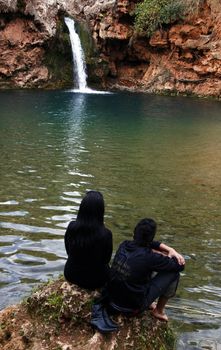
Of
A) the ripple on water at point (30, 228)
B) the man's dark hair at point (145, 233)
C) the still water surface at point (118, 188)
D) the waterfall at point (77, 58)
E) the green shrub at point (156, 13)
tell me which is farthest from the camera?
the waterfall at point (77, 58)

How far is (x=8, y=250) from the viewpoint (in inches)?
290

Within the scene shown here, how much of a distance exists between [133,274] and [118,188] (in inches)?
263

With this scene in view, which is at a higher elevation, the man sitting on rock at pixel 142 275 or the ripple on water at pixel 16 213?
the man sitting on rock at pixel 142 275

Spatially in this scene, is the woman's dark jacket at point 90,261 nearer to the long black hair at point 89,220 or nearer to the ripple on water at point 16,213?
the long black hair at point 89,220

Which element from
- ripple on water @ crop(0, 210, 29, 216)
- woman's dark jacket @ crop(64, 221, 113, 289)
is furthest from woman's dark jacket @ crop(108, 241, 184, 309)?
ripple on water @ crop(0, 210, 29, 216)

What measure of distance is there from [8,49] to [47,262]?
32.4m

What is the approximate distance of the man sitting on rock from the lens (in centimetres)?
449

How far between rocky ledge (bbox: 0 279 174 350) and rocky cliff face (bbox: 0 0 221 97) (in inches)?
1307

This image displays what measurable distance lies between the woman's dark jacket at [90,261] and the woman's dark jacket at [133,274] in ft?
→ 0.43

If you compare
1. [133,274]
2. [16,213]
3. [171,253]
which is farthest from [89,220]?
[16,213]

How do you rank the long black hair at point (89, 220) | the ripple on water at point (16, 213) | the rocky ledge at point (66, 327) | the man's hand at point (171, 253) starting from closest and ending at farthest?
the rocky ledge at point (66, 327)
the long black hair at point (89, 220)
the man's hand at point (171, 253)
the ripple on water at point (16, 213)

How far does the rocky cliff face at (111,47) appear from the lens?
3566 cm

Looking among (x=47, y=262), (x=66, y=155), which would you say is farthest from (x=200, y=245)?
(x=66, y=155)

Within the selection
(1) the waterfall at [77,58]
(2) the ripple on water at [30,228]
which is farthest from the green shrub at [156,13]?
(2) the ripple on water at [30,228]
